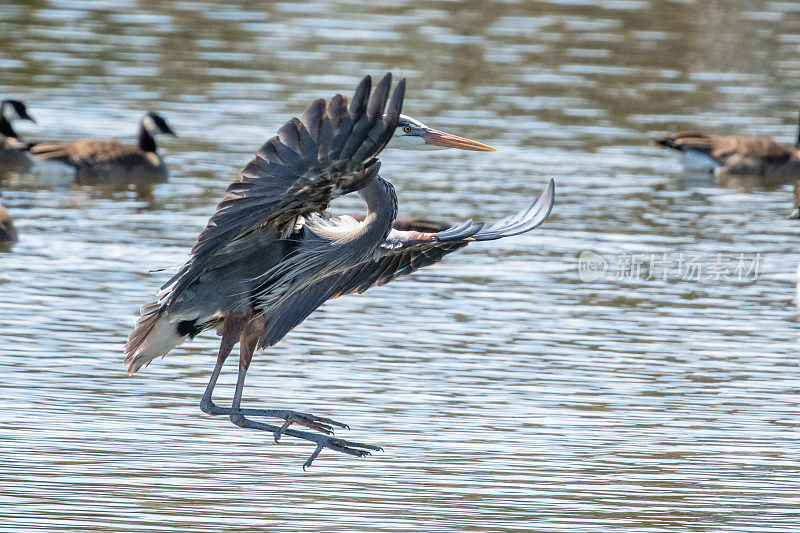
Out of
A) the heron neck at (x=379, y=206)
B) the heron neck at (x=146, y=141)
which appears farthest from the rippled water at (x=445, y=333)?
the heron neck at (x=379, y=206)

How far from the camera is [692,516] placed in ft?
24.4

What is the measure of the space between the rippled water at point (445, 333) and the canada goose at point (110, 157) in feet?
0.69

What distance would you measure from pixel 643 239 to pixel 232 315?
6456mm

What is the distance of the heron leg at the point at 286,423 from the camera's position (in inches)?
296

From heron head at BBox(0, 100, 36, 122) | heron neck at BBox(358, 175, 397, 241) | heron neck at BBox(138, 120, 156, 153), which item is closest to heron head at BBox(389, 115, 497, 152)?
heron neck at BBox(358, 175, 397, 241)

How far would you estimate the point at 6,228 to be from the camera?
12.3 meters

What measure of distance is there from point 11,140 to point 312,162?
10.2m

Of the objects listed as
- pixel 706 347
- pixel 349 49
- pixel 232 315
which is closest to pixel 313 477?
pixel 232 315

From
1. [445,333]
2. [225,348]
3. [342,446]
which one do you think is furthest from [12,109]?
[342,446]

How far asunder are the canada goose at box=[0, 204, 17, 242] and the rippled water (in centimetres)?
12

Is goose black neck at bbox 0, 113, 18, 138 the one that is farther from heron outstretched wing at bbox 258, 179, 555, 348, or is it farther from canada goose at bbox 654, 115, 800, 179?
heron outstretched wing at bbox 258, 179, 555, 348

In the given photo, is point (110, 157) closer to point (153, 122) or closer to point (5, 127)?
point (153, 122)

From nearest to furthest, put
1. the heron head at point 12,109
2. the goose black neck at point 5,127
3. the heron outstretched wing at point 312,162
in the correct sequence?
the heron outstretched wing at point 312,162 → the goose black neck at point 5,127 → the heron head at point 12,109

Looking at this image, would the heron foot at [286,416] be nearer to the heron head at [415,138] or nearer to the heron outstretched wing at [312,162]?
the heron outstretched wing at [312,162]
